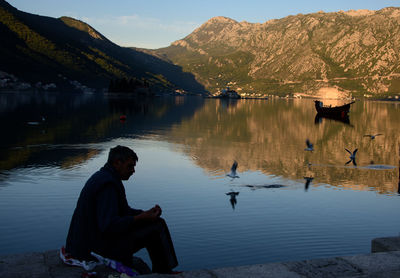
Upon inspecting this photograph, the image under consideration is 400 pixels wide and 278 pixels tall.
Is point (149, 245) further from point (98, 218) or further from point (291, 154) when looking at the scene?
point (291, 154)

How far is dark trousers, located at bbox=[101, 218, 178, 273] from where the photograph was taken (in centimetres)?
852

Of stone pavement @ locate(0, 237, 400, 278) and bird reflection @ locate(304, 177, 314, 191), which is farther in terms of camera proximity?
bird reflection @ locate(304, 177, 314, 191)

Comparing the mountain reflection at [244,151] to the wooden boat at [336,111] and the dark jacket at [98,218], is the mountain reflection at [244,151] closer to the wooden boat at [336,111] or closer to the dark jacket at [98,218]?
the dark jacket at [98,218]

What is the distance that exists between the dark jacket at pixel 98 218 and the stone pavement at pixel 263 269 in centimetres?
46

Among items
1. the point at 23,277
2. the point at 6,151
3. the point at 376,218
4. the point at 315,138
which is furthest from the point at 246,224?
the point at 315,138

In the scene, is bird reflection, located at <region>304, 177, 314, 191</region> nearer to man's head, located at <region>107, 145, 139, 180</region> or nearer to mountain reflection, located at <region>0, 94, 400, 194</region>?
mountain reflection, located at <region>0, 94, 400, 194</region>

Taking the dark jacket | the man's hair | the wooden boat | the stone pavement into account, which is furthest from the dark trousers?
the wooden boat

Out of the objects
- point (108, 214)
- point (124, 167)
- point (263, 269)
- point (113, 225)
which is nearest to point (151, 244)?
point (113, 225)

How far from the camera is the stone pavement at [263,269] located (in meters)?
8.01

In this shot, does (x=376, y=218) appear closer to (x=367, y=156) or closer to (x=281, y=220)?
(x=281, y=220)

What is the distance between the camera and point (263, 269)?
26.9 feet

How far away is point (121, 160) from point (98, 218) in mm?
1176

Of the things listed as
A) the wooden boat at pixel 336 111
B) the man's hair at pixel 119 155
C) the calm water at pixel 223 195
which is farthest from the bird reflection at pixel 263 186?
the wooden boat at pixel 336 111

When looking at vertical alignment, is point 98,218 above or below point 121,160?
below
